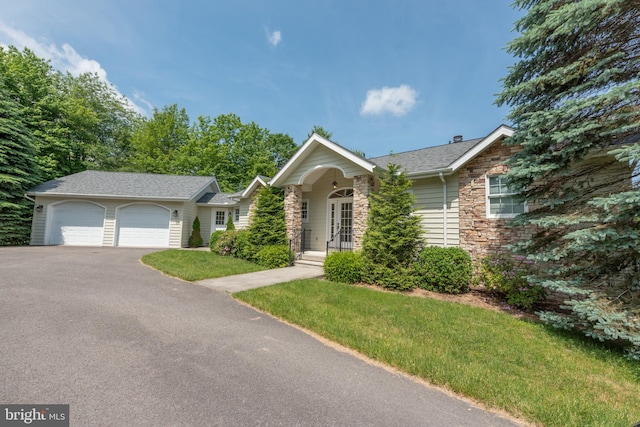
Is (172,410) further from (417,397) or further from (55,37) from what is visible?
(55,37)

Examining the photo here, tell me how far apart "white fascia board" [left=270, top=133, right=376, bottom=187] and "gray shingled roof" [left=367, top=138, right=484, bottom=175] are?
1339 mm

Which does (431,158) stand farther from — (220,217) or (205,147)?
(205,147)

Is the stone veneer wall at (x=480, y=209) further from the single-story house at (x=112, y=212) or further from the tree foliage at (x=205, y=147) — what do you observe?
the tree foliage at (x=205, y=147)

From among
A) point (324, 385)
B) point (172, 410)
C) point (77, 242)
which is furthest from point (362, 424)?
point (77, 242)

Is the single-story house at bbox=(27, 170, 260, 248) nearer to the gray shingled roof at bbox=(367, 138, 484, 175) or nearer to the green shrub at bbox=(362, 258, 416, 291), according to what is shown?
the gray shingled roof at bbox=(367, 138, 484, 175)

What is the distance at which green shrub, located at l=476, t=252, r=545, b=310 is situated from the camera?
229 inches

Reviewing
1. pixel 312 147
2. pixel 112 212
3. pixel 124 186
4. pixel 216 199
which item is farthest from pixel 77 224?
pixel 312 147

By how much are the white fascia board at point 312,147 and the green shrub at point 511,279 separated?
14.3 feet

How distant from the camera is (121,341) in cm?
354

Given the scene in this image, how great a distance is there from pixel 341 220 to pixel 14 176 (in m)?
18.2

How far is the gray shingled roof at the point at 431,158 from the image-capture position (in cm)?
852

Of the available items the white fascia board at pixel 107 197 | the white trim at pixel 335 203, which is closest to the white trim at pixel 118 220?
the white fascia board at pixel 107 197

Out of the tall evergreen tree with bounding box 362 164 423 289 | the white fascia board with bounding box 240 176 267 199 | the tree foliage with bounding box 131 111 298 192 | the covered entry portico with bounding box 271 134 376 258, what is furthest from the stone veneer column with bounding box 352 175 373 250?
the tree foliage with bounding box 131 111 298 192

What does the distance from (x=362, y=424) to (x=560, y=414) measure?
6.09ft
